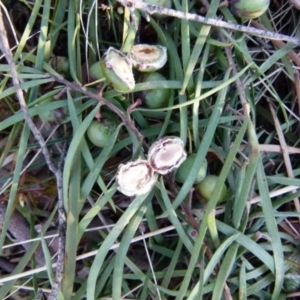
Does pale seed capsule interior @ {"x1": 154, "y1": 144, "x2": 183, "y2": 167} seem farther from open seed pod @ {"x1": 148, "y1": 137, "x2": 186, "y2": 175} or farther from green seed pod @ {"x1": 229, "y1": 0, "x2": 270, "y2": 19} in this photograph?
green seed pod @ {"x1": 229, "y1": 0, "x2": 270, "y2": 19}

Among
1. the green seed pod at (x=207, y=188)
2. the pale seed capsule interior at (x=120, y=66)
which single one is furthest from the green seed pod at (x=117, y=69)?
the green seed pod at (x=207, y=188)

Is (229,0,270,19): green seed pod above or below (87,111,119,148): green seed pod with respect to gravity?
above

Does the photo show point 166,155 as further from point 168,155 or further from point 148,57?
point 148,57

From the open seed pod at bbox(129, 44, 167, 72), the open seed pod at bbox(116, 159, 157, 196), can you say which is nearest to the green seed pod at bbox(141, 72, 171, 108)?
the open seed pod at bbox(129, 44, 167, 72)

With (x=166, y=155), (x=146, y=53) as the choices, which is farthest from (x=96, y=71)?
(x=166, y=155)

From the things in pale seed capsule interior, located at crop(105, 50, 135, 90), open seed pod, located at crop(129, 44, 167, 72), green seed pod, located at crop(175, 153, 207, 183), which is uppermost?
pale seed capsule interior, located at crop(105, 50, 135, 90)

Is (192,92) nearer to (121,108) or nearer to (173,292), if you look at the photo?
(121,108)
